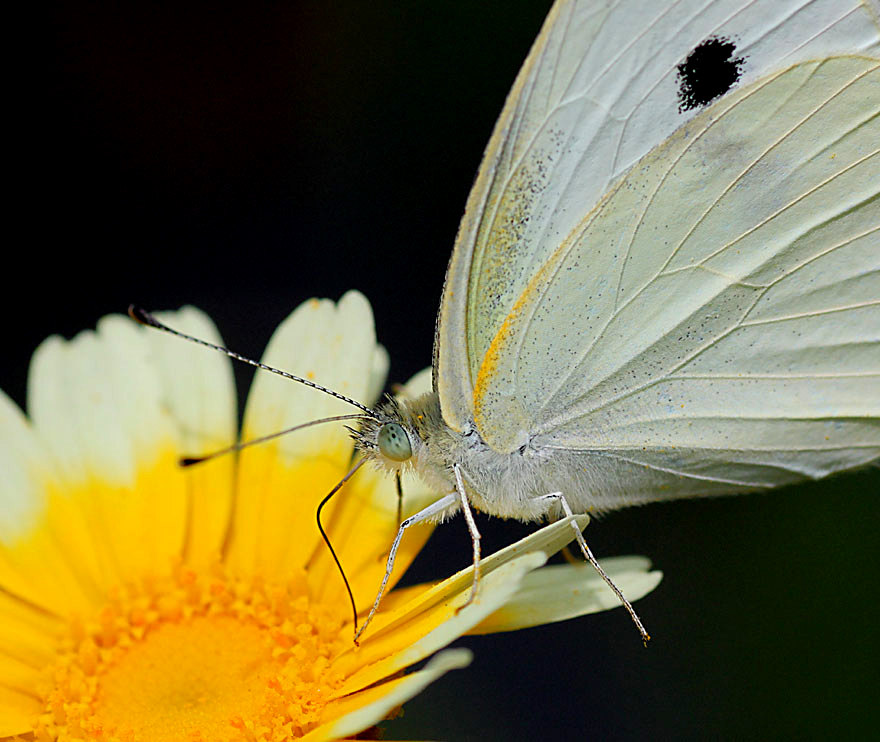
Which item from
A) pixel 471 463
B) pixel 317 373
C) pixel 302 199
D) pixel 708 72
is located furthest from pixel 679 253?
pixel 302 199

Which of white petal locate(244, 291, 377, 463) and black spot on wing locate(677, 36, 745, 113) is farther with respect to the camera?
white petal locate(244, 291, 377, 463)

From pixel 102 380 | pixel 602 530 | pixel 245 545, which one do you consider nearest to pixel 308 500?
pixel 245 545

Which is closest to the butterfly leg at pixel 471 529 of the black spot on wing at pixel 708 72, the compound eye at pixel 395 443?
the compound eye at pixel 395 443

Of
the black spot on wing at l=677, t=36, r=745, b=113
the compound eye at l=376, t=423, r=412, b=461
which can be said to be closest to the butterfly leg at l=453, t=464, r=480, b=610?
the compound eye at l=376, t=423, r=412, b=461

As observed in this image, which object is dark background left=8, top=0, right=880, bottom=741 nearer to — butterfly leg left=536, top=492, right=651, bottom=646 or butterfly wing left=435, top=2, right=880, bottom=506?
butterfly wing left=435, top=2, right=880, bottom=506

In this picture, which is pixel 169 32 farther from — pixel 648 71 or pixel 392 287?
pixel 648 71

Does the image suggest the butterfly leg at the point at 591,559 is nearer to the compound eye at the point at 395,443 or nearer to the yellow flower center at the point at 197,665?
the compound eye at the point at 395,443

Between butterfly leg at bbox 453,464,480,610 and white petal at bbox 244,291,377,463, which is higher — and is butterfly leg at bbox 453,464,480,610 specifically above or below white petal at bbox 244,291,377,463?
below
